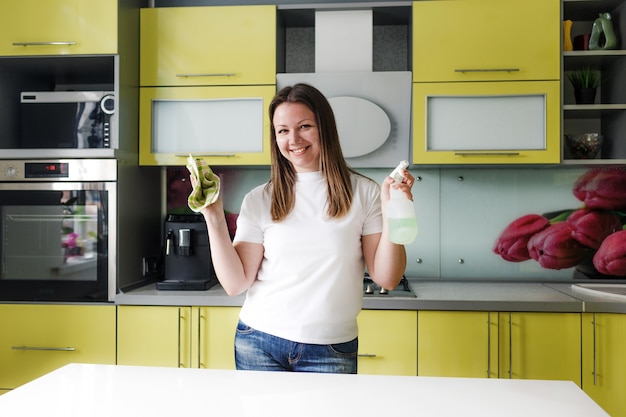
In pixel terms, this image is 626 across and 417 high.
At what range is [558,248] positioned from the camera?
265 centimetres

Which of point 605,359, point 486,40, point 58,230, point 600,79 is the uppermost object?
point 486,40

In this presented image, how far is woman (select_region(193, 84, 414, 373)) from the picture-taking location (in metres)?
1.37

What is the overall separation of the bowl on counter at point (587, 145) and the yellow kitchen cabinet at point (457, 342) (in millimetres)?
902

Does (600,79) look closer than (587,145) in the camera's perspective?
No

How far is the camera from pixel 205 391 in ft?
3.39

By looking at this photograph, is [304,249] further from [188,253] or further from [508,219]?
[508,219]

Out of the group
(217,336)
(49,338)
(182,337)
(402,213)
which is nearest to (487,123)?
(402,213)

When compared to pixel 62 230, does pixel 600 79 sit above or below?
above

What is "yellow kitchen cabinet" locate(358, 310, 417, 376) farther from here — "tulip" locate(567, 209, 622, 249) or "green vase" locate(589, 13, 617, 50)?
"green vase" locate(589, 13, 617, 50)

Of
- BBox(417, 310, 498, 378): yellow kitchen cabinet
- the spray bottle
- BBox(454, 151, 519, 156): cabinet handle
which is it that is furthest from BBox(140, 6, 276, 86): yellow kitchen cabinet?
the spray bottle

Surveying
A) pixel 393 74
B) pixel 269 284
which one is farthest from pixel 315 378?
pixel 393 74

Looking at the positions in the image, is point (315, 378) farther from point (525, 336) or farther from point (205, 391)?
point (525, 336)

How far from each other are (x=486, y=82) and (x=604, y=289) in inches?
41.0

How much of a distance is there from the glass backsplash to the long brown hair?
1294 millimetres
